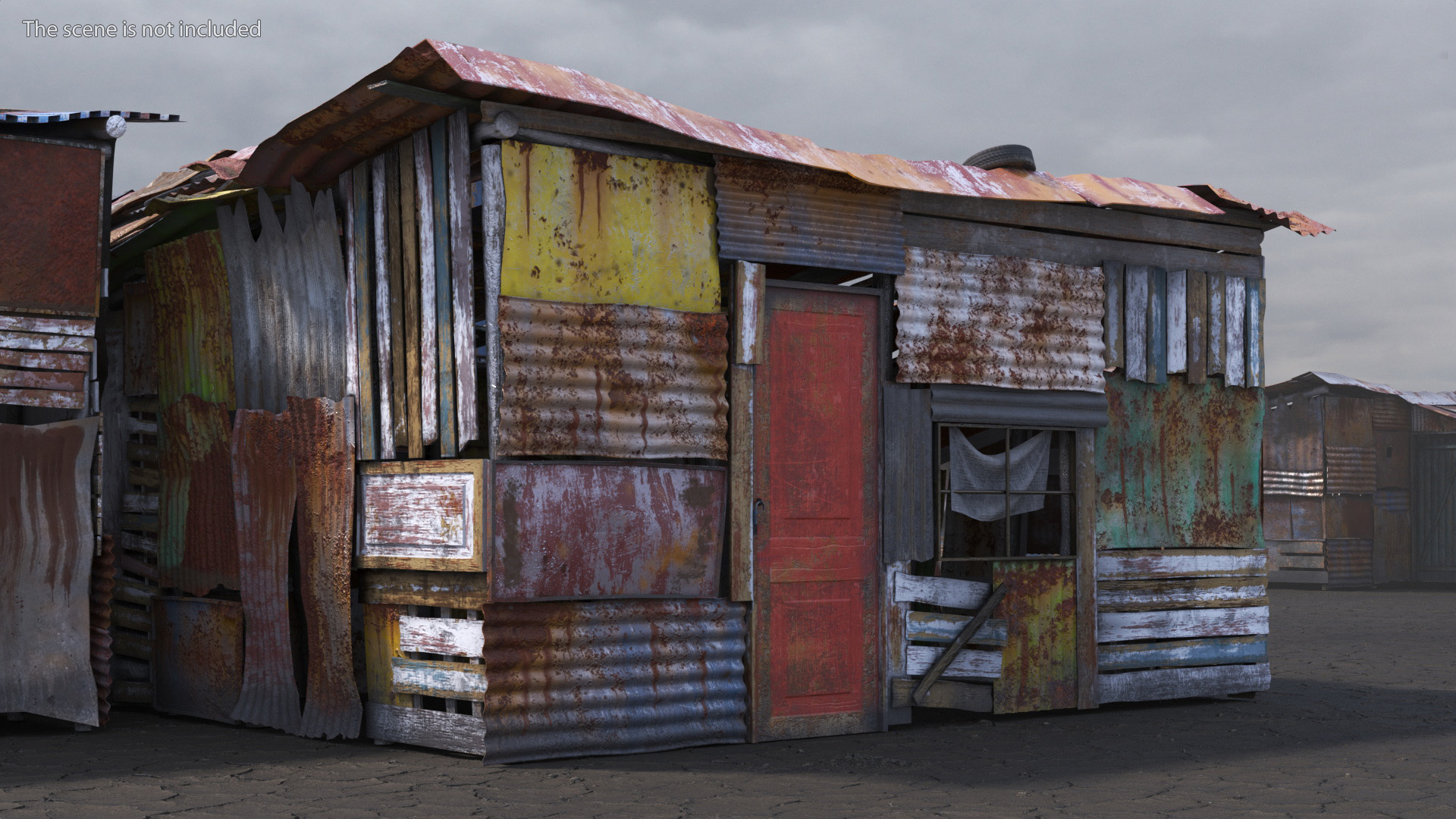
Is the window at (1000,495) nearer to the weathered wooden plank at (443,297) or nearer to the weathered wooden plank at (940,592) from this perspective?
the weathered wooden plank at (940,592)

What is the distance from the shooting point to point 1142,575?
9.22 metres

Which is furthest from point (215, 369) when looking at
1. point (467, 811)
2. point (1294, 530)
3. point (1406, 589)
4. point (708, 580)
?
point (1406, 589)

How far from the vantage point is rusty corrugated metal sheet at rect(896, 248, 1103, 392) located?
828cm

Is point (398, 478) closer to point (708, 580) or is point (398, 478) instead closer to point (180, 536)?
point (708, 580)

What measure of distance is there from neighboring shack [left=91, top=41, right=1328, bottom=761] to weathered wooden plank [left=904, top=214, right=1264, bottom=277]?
3 cm

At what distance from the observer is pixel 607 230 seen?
281 inches

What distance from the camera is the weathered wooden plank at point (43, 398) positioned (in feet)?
25.4

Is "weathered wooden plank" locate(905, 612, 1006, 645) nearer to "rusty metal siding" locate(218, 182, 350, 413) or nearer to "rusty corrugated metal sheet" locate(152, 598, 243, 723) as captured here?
"rusty metal siding" locate(218, 182, 350, 413)

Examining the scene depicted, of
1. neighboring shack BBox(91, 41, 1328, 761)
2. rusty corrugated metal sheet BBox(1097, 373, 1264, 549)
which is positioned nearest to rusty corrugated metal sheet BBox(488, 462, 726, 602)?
neighboring shack BBox(91, 41, 1328, 761)

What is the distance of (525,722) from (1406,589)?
19488 millimetres

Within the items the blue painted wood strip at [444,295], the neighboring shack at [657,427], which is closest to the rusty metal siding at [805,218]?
the neighboring shack at [657,427]

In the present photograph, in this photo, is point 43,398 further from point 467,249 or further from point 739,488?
point 739,488

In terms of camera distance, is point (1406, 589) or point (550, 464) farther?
point (1406, 589)

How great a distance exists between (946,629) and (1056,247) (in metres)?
2.64
